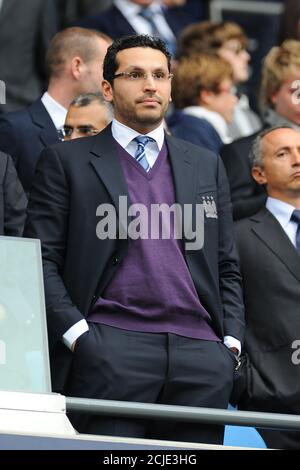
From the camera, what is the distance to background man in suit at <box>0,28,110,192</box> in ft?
26.0

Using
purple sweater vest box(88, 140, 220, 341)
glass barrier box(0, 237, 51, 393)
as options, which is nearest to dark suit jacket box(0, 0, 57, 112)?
purple sweater vest box(88, 140, 220, 341)

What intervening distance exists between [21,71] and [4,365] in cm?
421

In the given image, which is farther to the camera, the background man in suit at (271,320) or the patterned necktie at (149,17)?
the patterned necktie at (149,17)

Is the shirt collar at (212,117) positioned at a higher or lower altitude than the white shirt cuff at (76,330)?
higher

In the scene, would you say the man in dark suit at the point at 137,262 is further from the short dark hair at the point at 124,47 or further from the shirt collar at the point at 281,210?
the shirt collar at the point at 281,210

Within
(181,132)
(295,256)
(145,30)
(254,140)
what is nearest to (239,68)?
(145,30)

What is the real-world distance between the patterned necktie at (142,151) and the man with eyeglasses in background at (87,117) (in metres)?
0.88

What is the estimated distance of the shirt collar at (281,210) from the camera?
7.73 meters

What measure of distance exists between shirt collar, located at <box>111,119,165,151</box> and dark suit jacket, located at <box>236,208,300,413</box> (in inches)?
34.4

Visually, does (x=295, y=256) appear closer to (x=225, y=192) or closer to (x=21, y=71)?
(x=225, y=192)

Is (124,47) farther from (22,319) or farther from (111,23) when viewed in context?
(111,23)

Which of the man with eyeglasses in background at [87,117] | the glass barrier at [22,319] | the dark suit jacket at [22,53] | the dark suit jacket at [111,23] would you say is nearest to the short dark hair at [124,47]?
the man with eyeglasses in background at [87,117]

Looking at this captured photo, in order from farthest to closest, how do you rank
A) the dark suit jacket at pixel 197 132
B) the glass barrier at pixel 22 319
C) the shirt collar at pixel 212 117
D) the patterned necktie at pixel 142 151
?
the shirt collar at pixel 212 117 < the dark suit jacket at pixel 197 132 < the patterned necktie at pixel 142 151 < the glass barrier at pixel 22 319

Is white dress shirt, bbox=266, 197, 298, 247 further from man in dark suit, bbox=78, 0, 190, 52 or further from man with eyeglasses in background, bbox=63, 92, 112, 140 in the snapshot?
man in dark suit, bbox=78, 0, 190, 52
